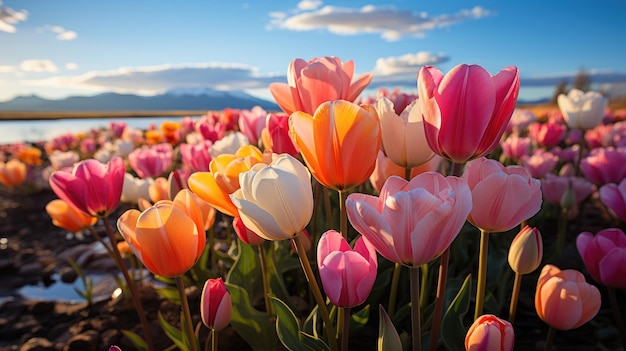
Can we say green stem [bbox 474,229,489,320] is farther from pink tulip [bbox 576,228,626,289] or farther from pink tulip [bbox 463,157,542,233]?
pink tulip [bbox 576,228,626,289]

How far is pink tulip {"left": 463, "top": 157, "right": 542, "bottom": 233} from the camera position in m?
0.92

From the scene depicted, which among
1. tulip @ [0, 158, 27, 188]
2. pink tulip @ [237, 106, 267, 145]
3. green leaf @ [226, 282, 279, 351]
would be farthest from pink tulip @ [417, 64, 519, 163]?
tulip @ [0, 158, 27, 188]

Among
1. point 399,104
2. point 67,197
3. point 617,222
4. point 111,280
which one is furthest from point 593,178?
point 111,280

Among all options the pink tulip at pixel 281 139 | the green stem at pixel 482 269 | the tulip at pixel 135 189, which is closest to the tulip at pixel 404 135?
the green stem at pixel 482 269

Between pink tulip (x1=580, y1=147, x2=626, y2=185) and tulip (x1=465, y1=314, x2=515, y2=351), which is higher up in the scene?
tulip (x1=465, y1=314, x2=515, y2=351)

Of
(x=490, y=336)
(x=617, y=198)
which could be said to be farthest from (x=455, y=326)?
(x=617, y=198)

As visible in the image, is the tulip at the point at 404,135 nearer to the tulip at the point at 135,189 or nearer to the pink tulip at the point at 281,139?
the pink tulip at the point at 281,139

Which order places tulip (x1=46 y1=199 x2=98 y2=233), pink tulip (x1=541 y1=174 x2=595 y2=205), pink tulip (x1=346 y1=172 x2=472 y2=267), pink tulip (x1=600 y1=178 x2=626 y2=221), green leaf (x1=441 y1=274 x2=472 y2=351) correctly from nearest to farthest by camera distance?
1. pink tulip (x1=346 y1=172 x2=472 y2=267)
2. green leaf (x1=441 y1=274 x2=472 y2=351)
3. pink tulip (x1=600 y1=178 x2=626 y2=221)
4. tulip (x1=46 y1=199 x2=98 y2=233)
5. pink tulip (x1=541 y1=174 x2=595 y2=205)

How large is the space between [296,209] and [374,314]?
101 cm

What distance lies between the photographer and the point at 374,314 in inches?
69.5

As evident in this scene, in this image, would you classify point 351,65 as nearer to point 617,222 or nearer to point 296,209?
point 296,209

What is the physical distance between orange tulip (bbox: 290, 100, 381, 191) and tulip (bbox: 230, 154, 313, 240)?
0.22 feet

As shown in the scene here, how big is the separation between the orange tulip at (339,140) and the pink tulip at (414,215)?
16 cm

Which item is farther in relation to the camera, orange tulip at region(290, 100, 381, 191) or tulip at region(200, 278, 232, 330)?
tulip at region(200, 278, 232, 330)
